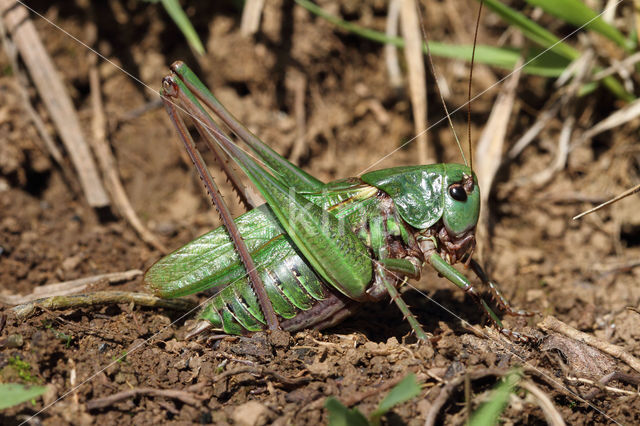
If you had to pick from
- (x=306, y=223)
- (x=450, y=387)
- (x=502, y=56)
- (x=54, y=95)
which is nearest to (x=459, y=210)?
(x=306, y=223)

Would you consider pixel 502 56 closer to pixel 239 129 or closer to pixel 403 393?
pixel 239 129

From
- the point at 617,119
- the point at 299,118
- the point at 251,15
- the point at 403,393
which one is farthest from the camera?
the point at 299,118

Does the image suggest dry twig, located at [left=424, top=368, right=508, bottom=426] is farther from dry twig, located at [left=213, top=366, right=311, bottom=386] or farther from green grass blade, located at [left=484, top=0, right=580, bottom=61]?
green grass blade, located at [left=484, top=0, right=580, bottom=61]

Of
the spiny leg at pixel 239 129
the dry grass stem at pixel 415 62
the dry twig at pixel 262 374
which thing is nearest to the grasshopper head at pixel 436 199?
the spiny leg at pixel 239 129

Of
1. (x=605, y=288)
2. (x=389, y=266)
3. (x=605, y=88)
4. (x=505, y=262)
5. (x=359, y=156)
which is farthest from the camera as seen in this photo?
(x=359, y=156)

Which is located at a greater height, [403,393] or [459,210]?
[459,210]

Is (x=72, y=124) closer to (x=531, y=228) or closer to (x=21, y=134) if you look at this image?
(x=21, y=134)

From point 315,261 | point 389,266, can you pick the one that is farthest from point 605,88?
point 315,261
